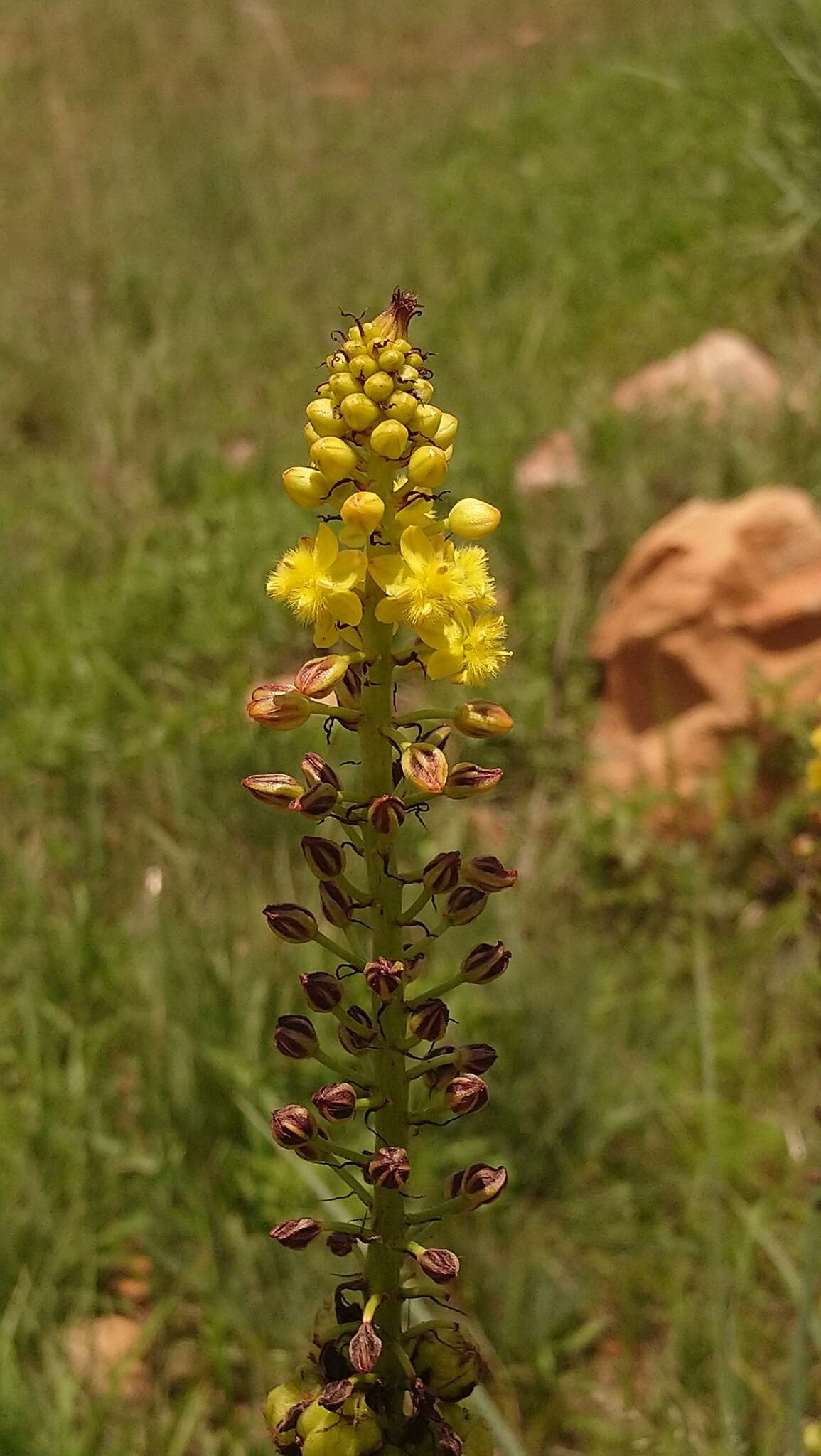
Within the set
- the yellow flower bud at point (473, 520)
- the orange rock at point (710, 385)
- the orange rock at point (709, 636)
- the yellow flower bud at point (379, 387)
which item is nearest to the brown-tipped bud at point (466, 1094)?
the yellow flower bud at point (473, 520)

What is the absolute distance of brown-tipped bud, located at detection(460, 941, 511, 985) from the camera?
1.19 metres

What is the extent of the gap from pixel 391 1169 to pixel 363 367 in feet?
2.29

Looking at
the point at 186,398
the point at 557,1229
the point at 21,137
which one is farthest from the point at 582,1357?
the point at 21,137

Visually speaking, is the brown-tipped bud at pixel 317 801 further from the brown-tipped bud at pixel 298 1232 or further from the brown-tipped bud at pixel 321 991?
the brown-tipped bud at pixel 298 1232

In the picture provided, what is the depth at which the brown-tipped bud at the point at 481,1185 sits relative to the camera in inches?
45.9

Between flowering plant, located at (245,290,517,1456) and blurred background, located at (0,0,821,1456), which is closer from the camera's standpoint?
flowering plant, located at (245,290,517,1456)

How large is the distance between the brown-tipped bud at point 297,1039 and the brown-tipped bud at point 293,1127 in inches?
2.6

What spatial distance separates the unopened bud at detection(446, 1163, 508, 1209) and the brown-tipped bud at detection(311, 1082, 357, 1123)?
0.13 metres

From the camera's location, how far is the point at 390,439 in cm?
107

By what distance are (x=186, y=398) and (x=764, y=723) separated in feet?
9.70

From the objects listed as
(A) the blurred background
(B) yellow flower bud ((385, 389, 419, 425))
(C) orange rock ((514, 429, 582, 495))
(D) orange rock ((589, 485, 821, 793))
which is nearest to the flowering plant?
(B) yellow flower bud ((385, 389, 419, 425))

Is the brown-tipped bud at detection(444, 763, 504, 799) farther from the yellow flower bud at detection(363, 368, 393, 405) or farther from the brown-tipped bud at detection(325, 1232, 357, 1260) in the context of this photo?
the brown-tipped bud at detection(325, 1232, 357, 1260)

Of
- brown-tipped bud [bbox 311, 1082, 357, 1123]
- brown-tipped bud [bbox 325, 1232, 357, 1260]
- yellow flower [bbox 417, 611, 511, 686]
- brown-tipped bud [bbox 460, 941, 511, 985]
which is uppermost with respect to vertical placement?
yellow flower [bbox 417, 611, 511, 686]

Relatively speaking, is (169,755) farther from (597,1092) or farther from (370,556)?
(370,556)
